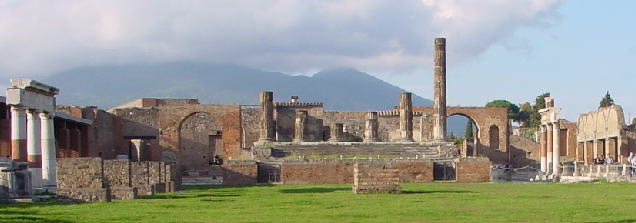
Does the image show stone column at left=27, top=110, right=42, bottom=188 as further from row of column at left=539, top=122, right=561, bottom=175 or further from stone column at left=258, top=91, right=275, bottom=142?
stone column at left=258, top=91, right=275, bottom=142

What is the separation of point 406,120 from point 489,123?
18.9 meters

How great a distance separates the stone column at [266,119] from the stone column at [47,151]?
31049 mm

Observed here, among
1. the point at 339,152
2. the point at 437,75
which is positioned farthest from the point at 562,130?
the point at 339,152

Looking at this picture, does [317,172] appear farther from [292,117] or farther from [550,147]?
[292,117]

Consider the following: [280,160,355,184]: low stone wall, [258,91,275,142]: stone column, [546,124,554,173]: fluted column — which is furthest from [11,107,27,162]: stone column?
[258,91,275,142]: stone column

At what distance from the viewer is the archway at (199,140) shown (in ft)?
239

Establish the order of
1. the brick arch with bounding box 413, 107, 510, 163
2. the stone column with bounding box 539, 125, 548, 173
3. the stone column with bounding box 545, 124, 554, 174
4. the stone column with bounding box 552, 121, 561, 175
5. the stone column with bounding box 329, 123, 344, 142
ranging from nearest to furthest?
the stone column with bounding box 552, 121, 561, 175
the stone column with bounding box 545, 124, 554, 174
the stone column with bounding box 539, 125, 548, 173
the stone column with bounding box 329, 123, 344, 142
the brick arch with bounding box 413, 107, 510, 163

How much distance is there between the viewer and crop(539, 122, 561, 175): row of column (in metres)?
52.2

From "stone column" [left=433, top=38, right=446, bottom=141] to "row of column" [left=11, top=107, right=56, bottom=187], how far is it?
31.8 metres

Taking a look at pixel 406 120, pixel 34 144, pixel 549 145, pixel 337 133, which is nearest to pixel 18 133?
pixel 34 144

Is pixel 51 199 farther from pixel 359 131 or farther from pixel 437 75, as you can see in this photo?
pixel 359 131

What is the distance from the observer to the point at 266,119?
210 feet

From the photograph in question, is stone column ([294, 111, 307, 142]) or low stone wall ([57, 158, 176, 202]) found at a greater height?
stone column ([294, 111, 307, 142])

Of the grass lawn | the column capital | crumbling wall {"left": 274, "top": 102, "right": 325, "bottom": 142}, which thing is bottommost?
the grass lawn
